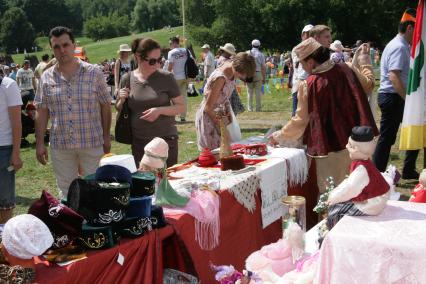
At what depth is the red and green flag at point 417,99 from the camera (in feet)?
15.1

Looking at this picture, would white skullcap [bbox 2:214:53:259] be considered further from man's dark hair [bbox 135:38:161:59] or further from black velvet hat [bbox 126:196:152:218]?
man's dark hair [bbox 135:38:161:59]

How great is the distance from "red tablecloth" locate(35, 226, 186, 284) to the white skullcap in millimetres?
128

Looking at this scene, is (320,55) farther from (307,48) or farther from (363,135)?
(363,135)

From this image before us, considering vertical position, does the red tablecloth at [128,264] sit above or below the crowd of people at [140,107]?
below

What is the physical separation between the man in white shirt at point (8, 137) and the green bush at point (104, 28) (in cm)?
8938

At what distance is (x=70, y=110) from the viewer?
379 centimetres

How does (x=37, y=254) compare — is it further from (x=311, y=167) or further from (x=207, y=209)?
(x=311, y=167)

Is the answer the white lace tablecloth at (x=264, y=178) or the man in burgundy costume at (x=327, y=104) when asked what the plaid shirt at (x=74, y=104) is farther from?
the man in burgundy costume at (x=327, y=104)

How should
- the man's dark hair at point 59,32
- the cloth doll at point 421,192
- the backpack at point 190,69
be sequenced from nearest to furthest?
the cloth doll at point 421,192, the man's dark hair at point 59,32, the backpack at point 190,69

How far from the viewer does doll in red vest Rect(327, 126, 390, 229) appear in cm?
249

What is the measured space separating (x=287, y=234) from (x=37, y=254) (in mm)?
1306

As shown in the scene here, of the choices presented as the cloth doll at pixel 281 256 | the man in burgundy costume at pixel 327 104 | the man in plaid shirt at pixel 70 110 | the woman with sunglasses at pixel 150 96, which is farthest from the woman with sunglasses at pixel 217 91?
the cloth doll at pixel 281 256

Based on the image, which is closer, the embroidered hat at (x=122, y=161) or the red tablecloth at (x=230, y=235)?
the embroidered hat at (x=122, y=161)

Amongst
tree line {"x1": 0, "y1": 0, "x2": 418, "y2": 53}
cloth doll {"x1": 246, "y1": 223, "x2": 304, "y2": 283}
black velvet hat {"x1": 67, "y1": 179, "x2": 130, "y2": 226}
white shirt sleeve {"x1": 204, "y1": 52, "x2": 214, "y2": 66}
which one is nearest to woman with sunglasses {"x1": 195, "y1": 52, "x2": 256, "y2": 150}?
cloth doll {"x1": 246, "y1": 223, "x2": 304, "y2": 283}
